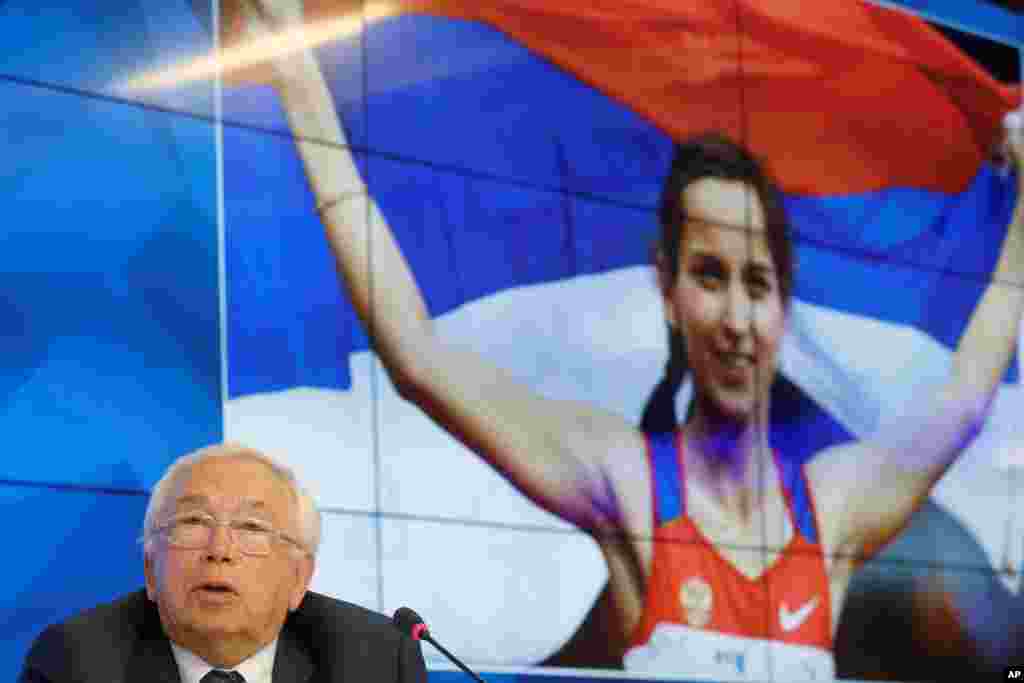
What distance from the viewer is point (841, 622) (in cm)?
662

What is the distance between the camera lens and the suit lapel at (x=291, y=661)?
9.18 ft

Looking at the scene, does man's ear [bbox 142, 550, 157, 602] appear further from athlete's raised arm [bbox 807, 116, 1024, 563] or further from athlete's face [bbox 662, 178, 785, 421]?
athlete's raised arm [bbox 807, 116, 1024, 563]

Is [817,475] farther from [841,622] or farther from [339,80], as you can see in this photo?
[339,80]

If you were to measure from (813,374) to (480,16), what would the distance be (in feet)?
5.85

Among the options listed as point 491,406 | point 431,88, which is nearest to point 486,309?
point 491,406

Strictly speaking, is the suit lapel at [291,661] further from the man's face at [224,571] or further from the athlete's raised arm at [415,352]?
the athlete's raised arm at [415,352]

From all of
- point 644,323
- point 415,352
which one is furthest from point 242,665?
point 644,323

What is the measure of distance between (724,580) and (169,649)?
148 inches

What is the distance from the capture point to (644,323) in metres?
6.27

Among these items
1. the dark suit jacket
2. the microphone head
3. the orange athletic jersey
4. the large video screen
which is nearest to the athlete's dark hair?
the large video screen

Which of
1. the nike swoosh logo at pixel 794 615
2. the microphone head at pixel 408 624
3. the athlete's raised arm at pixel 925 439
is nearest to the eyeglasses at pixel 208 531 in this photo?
the microphone head at pixel 408 624

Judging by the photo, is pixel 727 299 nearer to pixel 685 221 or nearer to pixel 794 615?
pixel 685 221

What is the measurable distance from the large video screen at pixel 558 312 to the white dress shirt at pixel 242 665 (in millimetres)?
2066

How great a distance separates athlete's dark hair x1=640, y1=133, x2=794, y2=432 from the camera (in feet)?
20.5
